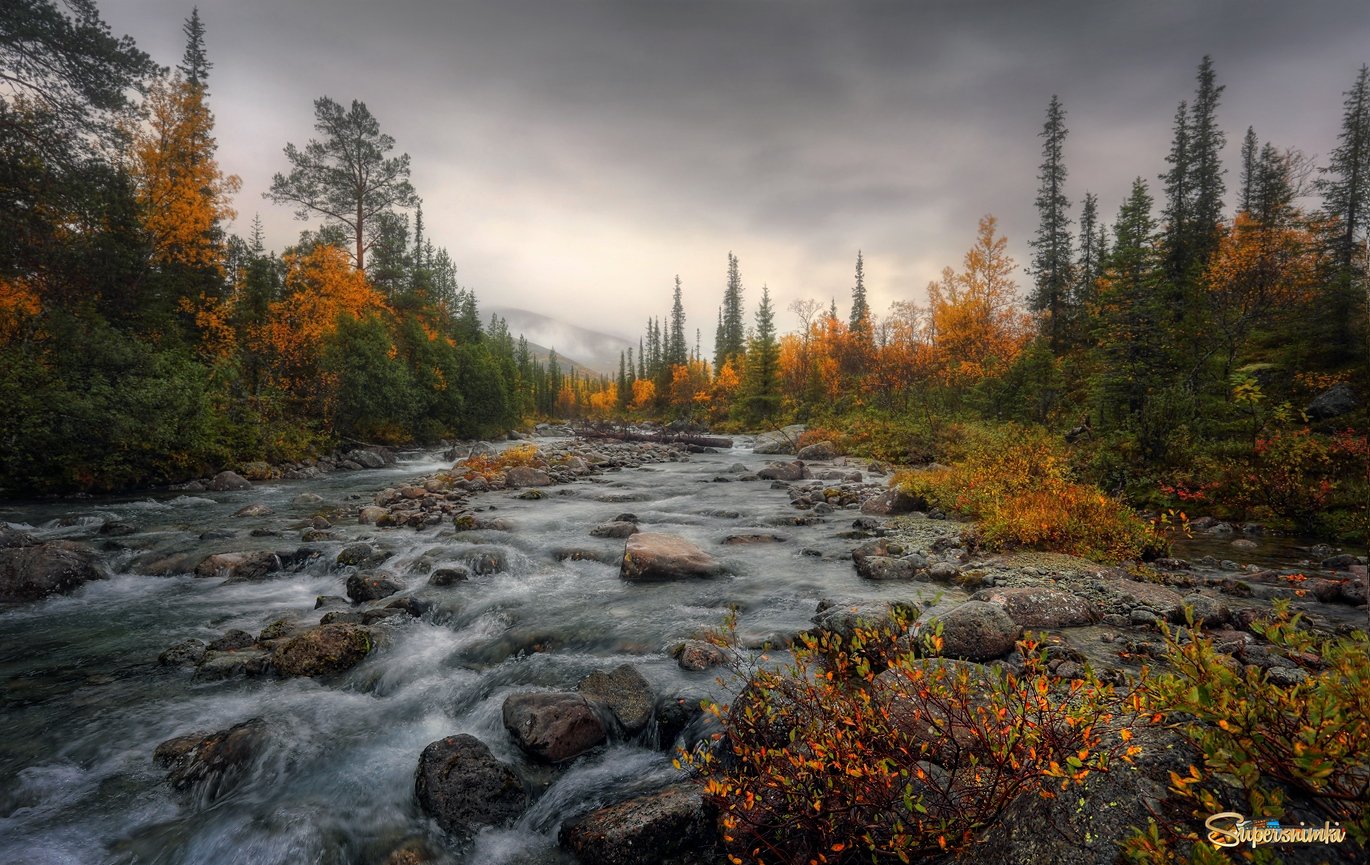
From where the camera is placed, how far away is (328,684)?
5918 mm

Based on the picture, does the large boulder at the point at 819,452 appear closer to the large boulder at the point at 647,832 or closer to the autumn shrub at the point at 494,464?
the autumn shrub at the point at 494,464

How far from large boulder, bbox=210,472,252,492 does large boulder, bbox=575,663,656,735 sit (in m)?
18.6

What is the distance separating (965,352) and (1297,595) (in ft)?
85.9

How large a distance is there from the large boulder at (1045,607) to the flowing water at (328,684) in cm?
143

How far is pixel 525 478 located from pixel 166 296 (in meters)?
15.7

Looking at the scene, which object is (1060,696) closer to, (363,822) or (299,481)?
(363,822)

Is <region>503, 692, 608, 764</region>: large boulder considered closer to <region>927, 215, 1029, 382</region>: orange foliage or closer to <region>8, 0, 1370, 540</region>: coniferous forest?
<region>8, 0, 1370, 540</region>: coniferous forest

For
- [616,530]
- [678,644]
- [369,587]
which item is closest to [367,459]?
[616,530]

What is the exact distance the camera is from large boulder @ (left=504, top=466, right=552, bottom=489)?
1947cm

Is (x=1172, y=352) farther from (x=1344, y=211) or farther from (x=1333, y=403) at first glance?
(x=1344, y=211)

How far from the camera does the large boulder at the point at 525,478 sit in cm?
1947

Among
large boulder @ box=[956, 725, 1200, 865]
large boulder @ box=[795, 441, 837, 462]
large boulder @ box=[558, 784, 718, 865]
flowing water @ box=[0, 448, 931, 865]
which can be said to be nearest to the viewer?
large boulder @ box=[956, 725, 1200, 865]

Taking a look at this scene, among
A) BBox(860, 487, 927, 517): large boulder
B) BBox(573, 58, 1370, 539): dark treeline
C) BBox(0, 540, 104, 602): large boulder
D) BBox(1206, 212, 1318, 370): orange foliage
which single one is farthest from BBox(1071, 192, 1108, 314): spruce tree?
BBox(0, 540, 104, 602): large boulder

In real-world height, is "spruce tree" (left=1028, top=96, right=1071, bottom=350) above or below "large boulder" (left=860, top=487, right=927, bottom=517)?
above
